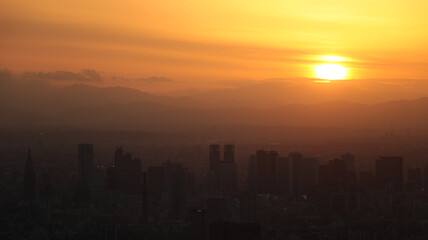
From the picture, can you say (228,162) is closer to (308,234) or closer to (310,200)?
(310,200)

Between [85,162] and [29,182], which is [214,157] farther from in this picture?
[29,182]

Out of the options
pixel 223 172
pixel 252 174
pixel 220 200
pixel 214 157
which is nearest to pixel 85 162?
pixel 223 172

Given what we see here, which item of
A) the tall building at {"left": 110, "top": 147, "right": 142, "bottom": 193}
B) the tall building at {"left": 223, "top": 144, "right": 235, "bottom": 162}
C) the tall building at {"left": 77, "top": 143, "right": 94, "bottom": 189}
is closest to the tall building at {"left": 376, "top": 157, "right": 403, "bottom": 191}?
the tall building at {"left": 223, "top": 144, "right": 235, "bottom": 162}

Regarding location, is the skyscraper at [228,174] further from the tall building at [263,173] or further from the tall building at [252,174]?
the tall building at [263,173]

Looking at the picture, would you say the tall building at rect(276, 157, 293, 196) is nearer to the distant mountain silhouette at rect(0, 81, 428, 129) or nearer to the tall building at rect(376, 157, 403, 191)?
the tall building at rect(376, 157, 403, 191)

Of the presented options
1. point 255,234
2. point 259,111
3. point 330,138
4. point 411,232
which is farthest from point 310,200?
point 259,111

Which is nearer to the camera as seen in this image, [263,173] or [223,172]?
[263,173]
